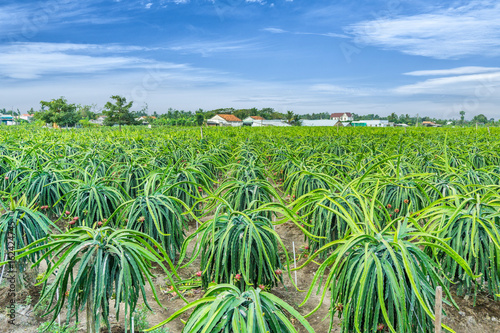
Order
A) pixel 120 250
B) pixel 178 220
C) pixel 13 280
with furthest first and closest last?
1. pixel 178 220
2. pixel 13 280
3. pixel 120 250

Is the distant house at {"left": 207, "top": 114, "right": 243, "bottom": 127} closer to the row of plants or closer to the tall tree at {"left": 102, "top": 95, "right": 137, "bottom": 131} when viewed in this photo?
the tall tree at {"left": 102, "top": 95, "right": 137, "bottom": 131}

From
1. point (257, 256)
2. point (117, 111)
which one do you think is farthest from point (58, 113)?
point (257, 256)

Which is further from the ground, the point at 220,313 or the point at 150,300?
the point at 220,313

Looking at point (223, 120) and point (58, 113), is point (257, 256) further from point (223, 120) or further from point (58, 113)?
point (223, 120)

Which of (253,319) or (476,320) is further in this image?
(476,320)

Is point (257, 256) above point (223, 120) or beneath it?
beneath

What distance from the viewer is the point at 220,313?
138 cm

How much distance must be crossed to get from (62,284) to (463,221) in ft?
10.1

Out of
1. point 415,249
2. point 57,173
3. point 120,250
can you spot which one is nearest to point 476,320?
point 415,249

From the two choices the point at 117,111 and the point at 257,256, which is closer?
the point at 257,256

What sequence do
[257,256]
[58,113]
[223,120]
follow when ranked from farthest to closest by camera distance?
[223,120] → [58,113] → [257,256]

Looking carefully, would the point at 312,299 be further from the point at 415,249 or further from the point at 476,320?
the point at 415,249

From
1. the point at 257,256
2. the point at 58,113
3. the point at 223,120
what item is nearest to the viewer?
the point at 257,256

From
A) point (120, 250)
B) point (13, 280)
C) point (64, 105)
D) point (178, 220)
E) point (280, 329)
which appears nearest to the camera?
point (280, 329)
